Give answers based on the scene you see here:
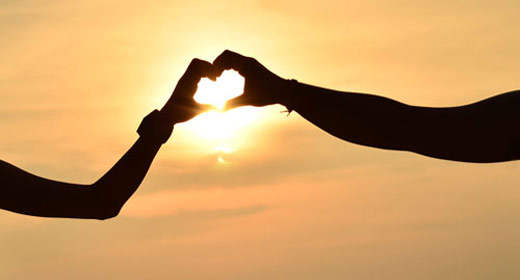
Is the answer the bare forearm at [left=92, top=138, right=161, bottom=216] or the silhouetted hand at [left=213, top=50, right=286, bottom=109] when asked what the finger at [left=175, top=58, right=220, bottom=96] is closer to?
the bare forearm at [left=92, top=138, right=161, bottom=216]

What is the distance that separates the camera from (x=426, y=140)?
459 centimetres

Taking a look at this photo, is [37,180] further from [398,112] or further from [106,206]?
[398,112]

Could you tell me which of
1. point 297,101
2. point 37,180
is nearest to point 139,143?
point 37,180

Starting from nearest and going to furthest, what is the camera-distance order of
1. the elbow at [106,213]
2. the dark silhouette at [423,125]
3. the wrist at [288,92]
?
the dark silhouette at [423,125]
the wrist at [288,92]
the elbow at [106,213]

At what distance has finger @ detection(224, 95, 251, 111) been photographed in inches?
207

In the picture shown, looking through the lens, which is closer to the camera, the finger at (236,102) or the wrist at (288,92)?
the wrist at (288,92)

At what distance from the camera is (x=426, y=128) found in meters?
4.61

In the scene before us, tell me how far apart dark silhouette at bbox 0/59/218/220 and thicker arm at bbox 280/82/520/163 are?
291 centimetres

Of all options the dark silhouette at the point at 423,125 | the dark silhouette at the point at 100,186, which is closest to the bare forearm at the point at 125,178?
the dark silhouette at the point at 100,186

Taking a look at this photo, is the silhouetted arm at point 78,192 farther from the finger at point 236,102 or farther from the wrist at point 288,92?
the wrist at point 288,92

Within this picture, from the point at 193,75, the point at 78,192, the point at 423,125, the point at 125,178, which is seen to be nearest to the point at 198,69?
the point at 193,75

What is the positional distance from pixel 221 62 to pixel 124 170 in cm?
267

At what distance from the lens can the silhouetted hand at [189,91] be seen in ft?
23.3

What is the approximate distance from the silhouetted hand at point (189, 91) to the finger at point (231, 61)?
1.15m
